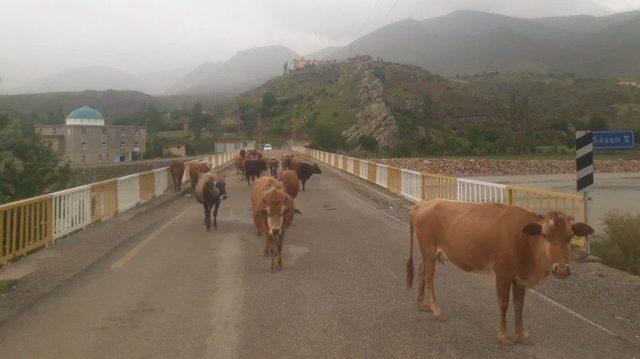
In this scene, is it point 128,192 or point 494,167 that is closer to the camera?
point 128,192

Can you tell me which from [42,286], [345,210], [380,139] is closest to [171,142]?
[380,139]

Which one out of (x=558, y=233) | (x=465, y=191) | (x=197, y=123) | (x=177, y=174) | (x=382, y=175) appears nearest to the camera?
(x=558, y=233)

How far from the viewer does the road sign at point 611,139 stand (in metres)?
8.70

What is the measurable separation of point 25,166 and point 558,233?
35504 mm

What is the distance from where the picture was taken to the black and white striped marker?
27.4 ft

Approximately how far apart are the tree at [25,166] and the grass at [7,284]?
2372cm

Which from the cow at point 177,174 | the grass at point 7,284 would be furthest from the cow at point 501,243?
the cow at point 177,174

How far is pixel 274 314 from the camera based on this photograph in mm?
5684

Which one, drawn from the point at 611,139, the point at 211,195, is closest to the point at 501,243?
the point at 611,139

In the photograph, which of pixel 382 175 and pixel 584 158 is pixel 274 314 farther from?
pixel 382 175

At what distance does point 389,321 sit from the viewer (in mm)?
5398

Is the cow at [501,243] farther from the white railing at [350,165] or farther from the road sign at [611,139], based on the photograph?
the white railing at [350,165]

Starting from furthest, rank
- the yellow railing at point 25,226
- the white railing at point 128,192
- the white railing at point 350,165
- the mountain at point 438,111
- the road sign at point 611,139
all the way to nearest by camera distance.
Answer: the mountain at point 438,111 < the white railing at point 350,165 < the white railing at point 128,192 < the road sign at point 611,139 < the yellow railing at point 25,226

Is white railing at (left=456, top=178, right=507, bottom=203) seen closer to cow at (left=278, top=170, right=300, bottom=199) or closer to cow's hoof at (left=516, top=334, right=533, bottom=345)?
cow at (left=278, top=170, right=300, bottom=199)
